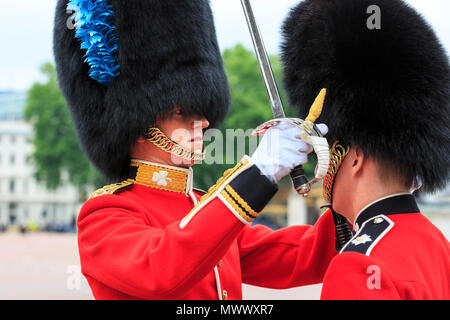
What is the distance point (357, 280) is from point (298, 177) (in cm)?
41

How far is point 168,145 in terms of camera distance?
2586mm

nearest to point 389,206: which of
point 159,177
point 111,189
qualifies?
point 159,177

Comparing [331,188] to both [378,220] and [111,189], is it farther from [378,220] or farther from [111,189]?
[111,189]

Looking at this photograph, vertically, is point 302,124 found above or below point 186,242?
above

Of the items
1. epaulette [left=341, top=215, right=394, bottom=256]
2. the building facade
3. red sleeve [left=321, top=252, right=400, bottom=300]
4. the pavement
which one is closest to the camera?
red sleeve [left=321, top=252, right=400, bottom=300]

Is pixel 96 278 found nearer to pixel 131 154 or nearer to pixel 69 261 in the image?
pixel 131 154

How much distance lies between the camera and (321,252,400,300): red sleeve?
1.94 m

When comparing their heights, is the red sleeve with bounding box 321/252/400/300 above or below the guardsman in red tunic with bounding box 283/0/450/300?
below

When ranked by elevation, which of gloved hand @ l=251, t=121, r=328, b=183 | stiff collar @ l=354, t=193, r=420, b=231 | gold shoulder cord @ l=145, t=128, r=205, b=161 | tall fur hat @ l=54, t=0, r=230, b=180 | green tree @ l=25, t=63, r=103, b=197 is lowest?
green tree @ l=25, t=63, r=103, b=197

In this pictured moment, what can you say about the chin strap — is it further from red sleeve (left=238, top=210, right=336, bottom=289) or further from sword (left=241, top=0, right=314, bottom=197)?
sword (left=241, top=0, right=314, bottom=197)

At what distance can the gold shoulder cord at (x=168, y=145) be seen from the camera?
102 inches

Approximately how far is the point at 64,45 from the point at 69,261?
15.3 m

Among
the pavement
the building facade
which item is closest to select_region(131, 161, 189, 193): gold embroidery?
the pavement

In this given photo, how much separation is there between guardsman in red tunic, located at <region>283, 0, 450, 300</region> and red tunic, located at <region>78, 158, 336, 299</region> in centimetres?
46
